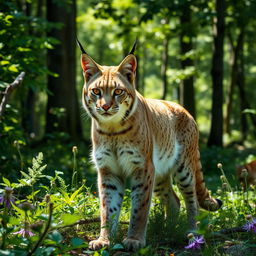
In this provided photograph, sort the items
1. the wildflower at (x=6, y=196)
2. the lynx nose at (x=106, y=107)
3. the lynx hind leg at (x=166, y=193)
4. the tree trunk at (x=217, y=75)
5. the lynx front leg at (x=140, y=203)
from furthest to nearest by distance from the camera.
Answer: the tree trunk at (x=217, y=75), the lynx hind leg at (x=166, y=193), the lynx nose at (x=106, y=107), the lynx front leg at (x=140, y=203), the wildflower at (x=6, y=196)

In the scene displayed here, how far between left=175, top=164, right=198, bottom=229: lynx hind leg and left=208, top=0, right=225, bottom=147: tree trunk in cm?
996

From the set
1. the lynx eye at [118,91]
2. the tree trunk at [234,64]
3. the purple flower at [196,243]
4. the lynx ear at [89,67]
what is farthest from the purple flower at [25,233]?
the tree trunk at [234,64]

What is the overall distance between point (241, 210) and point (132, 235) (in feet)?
6.60

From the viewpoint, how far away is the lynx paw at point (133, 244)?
521 cm

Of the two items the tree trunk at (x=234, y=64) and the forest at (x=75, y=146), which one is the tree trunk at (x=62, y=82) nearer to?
the forest at (x=75, y=146)

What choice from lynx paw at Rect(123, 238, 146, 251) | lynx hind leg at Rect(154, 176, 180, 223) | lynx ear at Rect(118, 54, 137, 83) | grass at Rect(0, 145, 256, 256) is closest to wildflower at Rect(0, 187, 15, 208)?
grass at Rect(0, 145, 256, 256)

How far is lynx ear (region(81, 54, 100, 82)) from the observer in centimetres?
598

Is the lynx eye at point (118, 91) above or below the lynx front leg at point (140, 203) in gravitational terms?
above

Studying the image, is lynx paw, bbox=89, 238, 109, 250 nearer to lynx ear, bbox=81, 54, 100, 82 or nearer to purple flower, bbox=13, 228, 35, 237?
purple flower, bbox=13, 228, 35, 237

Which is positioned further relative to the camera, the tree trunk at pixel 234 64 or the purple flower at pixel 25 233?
the tree trunk at pixel 234 64

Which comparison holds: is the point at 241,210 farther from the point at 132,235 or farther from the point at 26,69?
the point at 26,69

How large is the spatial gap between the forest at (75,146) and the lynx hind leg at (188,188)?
0.69 ft

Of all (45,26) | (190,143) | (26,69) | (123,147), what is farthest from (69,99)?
(123,147)

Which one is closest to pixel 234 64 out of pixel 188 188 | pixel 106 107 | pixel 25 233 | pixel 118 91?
pixel 188 188
